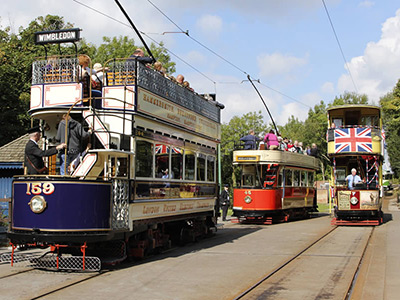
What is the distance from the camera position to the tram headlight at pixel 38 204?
31.5ft

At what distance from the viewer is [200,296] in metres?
8.11

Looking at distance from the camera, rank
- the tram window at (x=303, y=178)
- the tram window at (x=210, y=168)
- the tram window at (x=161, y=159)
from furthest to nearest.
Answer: the tram window at (x=303, y=178), the tram window at (x=210, y=168), the tram window at (x=161, y=159)

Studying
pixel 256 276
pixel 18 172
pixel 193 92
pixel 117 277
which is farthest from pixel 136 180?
pixel 18 172

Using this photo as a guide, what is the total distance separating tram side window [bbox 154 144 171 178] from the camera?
12.4 meters

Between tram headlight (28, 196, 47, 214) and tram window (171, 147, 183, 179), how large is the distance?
4.26 meters

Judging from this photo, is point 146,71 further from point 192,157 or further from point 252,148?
point 252,148

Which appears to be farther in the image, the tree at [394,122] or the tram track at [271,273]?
the tree at [394,122]

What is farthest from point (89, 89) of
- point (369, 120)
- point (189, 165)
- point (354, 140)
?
point (369, 120)

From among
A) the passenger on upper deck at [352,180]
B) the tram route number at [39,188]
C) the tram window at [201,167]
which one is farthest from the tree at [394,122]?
the tram route number at [39,188]

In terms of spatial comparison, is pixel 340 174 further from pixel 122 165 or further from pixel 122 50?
pixel 122 50

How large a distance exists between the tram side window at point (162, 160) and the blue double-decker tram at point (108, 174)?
0.08 feet

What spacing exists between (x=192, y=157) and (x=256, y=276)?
5.57 metres

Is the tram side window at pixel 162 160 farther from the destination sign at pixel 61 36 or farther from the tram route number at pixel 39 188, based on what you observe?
the tram route number at pixel 39 188

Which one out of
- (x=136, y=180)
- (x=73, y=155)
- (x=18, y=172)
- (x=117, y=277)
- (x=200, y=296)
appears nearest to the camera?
(x=200, y=296)
